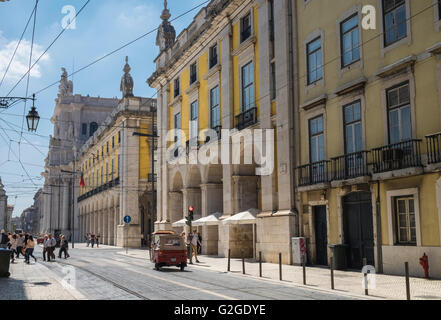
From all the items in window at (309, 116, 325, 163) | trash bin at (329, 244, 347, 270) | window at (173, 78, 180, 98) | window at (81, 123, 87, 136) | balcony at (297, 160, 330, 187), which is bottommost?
trash bin at (329, 244, 347, 270)

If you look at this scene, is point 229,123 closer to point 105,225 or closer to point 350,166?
point 350,166

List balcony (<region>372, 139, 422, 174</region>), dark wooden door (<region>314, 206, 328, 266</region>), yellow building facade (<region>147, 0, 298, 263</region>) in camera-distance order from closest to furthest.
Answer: balcony (<region>372, 139, 422, 174</region>)
dark wooden door (<region>314, 206, 328, 266</region>)
yellow building facade (<region>147, 0, 298, 263</region>)

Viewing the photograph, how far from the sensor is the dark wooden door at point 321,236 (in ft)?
75.6

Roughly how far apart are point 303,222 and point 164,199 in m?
19.2

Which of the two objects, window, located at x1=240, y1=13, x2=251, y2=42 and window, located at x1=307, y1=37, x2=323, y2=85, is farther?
window, located at x1=240, y1=13, x2=251, y2=42

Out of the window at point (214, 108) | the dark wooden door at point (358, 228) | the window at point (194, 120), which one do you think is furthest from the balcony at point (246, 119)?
the dark wooden door at point (358, 228)

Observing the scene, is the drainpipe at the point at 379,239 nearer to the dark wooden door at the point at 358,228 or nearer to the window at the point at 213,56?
the dark wooden door at the point at 358,228

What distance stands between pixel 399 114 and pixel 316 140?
5366 millimetres

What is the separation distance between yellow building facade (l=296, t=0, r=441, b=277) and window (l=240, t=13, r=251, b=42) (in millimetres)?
4941

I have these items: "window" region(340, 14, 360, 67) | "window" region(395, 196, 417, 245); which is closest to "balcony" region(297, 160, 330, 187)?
"window" region(395, 196, 417, 245)

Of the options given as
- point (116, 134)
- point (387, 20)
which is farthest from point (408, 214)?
point (116, 134)

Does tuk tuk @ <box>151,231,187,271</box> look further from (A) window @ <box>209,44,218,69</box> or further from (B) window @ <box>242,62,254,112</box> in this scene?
(A) window @ <box>209,44,218,69</box>

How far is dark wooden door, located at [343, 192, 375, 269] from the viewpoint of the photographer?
20.4 metres
